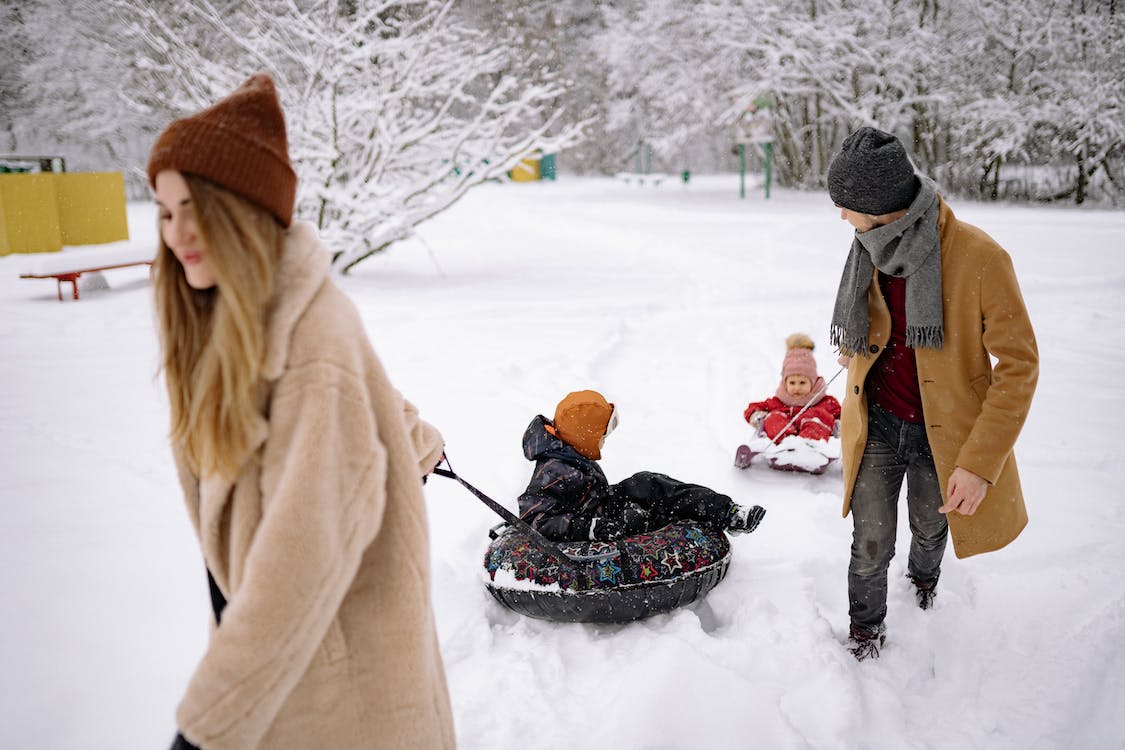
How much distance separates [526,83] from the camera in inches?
569

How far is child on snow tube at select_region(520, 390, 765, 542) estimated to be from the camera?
365 centimetres

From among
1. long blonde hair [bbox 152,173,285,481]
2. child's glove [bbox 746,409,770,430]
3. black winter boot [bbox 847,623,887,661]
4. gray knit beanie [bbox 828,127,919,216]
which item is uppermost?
gray knit beanie [bbox 828,127,919,216]

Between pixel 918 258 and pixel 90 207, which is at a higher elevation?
pixel 90 207

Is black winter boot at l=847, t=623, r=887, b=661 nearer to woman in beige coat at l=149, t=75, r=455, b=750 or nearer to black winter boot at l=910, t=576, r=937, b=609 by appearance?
black winter boot at l=910, t=576, r=937, b=609

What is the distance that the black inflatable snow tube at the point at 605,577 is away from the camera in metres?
3.28

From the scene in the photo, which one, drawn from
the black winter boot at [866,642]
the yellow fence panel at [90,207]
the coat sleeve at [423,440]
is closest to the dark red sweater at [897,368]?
the black winter boot at [866,642]

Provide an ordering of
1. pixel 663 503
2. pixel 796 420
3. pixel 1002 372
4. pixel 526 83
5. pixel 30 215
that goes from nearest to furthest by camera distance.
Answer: pixel 1002 372, pixel 663 503, pixel 796 420, pixel 526 83, pixel 30 215

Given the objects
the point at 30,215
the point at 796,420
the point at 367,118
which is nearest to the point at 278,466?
the point at 796,420

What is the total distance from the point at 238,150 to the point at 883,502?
101 inches

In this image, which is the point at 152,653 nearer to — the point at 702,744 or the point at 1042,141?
the point at 702,744

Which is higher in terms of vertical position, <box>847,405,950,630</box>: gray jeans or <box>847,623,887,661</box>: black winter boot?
<box>847,405,950,630</box>: gray jeans

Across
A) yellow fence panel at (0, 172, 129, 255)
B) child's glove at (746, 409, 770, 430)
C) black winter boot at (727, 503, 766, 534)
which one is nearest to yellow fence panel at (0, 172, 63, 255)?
yellow fence panel at (0, 172, 129, 255)

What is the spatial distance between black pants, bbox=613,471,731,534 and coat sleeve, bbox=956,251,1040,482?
4.39ft

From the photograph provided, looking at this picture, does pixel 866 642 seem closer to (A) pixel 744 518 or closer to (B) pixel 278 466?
(A) pixel 744 518
